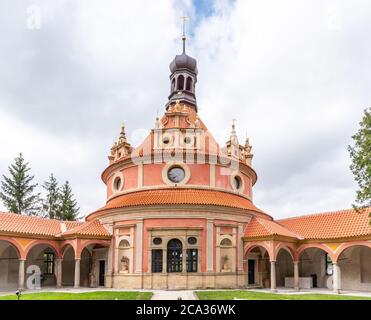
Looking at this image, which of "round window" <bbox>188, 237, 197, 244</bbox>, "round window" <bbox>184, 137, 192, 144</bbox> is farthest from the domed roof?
"round window" <bbox>188, 237, 197, 244</bbox>

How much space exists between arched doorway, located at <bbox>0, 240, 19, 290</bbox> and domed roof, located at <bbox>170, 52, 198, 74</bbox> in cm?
2216

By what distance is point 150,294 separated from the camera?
22594mm

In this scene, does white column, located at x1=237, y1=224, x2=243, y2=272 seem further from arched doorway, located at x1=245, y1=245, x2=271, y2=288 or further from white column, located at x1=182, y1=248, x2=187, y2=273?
white column, located at x1=182, y1=248, x2=187, y2=273

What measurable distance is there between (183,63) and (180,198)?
17.2 metres

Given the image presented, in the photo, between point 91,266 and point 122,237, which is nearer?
point 122,237

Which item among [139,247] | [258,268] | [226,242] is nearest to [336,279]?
[258,268]

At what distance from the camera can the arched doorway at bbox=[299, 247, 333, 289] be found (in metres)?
30.0

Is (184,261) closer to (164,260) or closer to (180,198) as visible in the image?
(164,260)

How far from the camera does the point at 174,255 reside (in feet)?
88.3

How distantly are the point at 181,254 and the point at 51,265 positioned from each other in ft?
38.1

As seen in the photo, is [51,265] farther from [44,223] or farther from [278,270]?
[278,270]

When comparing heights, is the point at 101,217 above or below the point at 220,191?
below
